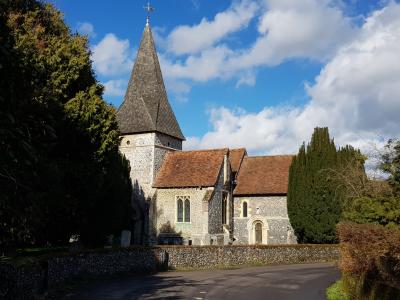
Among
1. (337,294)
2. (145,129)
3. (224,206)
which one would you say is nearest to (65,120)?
(337,294)

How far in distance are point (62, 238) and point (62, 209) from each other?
3601 millimetres

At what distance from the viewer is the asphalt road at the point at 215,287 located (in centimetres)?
1477

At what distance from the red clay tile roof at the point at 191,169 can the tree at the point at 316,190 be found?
19.2 feet

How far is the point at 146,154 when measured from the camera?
3891cm

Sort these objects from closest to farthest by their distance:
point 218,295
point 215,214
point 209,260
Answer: point 218,295 → point 209,260 → point 215,214

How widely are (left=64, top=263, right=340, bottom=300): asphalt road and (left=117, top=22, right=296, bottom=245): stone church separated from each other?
13882mm

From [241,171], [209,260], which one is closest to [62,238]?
[209,260]

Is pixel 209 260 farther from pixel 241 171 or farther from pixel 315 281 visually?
pixel 241 171

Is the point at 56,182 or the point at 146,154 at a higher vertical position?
the point at 146,154

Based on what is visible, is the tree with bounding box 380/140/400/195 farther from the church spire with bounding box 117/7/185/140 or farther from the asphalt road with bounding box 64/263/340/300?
the church spire with bounding box 117/7/185/140

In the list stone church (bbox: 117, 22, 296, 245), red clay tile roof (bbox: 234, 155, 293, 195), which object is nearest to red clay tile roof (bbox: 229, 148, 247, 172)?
stone church (bbox: 117, 22, 296, 245)

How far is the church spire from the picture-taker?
39.5 meters

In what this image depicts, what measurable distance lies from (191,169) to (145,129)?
516cm

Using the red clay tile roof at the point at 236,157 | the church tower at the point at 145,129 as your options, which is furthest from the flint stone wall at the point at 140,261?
the church tower at the point at 145,129
